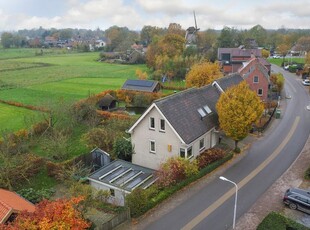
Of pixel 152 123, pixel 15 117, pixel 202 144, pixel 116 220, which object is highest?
pixel 152 123

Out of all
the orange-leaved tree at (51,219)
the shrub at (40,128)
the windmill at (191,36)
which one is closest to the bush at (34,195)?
the orange-leaved tree at (51,219)

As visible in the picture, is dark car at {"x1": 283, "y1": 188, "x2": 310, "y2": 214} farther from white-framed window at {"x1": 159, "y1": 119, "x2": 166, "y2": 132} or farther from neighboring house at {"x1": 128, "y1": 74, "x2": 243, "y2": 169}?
white-framed window at {"x1": 159, "y1": 119, "x2": 166, "y2": 132}

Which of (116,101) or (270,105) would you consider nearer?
(270,105)

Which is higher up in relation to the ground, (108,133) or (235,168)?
(108,133)

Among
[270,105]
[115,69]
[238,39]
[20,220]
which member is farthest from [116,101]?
[238,39]

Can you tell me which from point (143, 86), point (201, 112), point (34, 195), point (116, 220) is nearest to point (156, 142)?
point (201, 112)

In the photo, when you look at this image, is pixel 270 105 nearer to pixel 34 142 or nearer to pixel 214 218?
pixel 214 218

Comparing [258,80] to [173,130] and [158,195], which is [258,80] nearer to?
[173,130]

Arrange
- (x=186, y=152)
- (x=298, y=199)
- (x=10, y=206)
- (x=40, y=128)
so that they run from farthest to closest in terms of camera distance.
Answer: (x=40, y=128) → (x=186, y=152) → (x=298, y=199) → (x=10, y=206)
